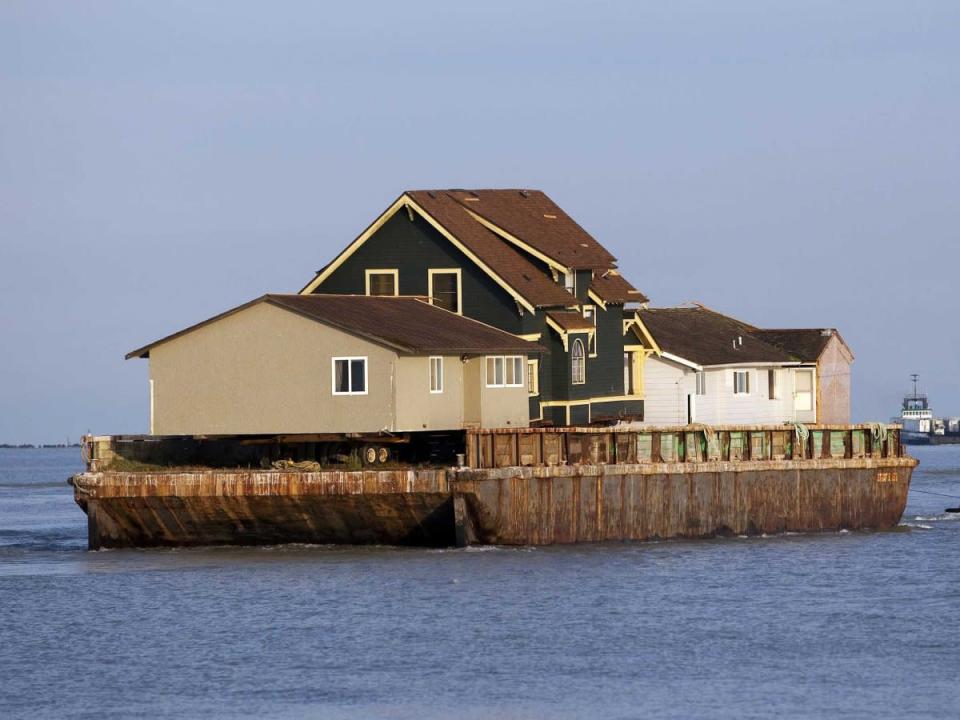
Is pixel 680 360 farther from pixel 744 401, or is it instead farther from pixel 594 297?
pixel 594 297

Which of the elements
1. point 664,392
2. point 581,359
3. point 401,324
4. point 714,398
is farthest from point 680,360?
point 401,324

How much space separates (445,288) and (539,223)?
7.59 metres

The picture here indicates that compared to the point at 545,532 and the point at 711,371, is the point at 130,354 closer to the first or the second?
the point at 545,532

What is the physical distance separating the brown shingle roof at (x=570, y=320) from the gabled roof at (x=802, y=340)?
17.5 metres

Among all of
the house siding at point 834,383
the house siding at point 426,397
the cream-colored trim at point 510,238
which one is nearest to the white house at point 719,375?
the house siding at point 834,383

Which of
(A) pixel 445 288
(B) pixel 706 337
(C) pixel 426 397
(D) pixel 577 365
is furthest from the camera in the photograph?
(B) pixel 706 337

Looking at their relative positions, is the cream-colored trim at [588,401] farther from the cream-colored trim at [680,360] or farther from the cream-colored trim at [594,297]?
the cream-colored trim at [594,297]

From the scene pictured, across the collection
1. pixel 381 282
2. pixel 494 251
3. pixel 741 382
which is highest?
pixel 494 251

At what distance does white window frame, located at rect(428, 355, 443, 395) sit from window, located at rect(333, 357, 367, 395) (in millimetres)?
2348

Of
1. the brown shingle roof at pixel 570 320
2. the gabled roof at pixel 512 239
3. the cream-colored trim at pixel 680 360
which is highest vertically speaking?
the gabled roof at pixel 512 239

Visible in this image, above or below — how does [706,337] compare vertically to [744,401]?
above

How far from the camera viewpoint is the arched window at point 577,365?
2621 inches

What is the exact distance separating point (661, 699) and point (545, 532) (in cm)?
1953

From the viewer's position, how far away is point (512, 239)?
68000 millimetres
